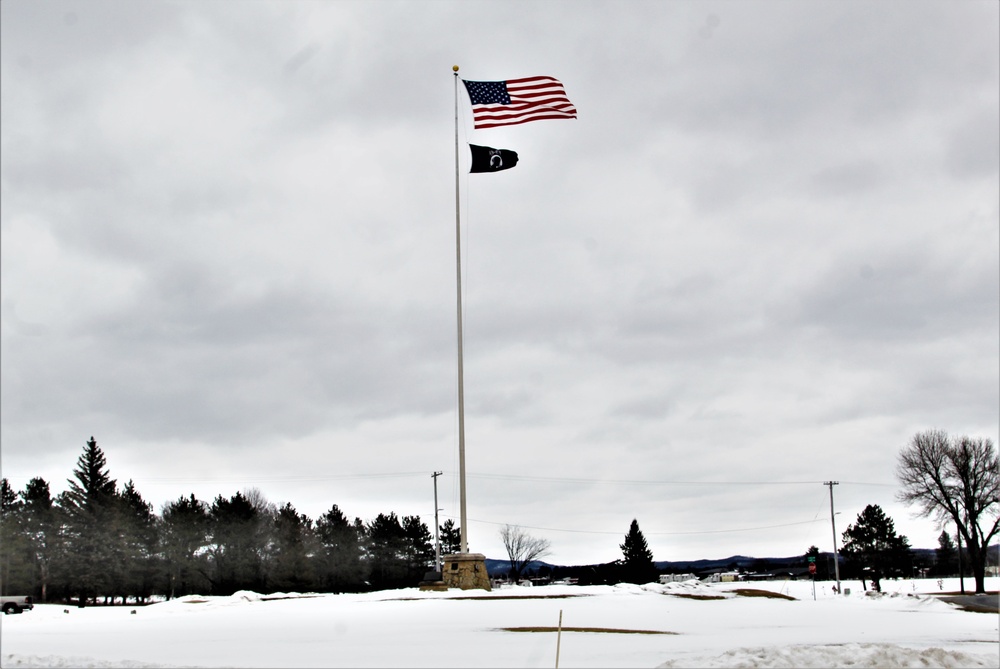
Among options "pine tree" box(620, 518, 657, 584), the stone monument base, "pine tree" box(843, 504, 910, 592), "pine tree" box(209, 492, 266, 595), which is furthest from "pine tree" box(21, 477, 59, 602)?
"pine tree" box(843, 504, 910, 592)

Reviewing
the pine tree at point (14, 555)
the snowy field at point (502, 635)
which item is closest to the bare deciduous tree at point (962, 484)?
the snowy field at point (502, 635)

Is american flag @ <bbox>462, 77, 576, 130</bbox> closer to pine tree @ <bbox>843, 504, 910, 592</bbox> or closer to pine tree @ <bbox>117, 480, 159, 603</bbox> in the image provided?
pine tree @ <bbox>117, 480, 159, 603</bbox>

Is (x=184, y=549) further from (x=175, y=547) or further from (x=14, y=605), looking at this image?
(x=14, y=605)

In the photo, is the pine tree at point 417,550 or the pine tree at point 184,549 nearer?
the pine tree at point 184,549

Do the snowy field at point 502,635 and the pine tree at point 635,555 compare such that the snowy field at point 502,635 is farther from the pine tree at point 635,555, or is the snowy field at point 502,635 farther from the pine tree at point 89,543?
the pine tree at point 635,555

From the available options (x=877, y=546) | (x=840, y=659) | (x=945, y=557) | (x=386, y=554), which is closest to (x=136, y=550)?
(x=386, y=554)

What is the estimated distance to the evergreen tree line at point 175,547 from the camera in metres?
71.4

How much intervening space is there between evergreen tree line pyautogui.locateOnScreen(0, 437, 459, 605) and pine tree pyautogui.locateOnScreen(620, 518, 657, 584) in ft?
96.5

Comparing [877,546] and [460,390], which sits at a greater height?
[460,390]

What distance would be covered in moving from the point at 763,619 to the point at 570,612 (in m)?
5.59

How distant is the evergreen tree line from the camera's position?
7138cm

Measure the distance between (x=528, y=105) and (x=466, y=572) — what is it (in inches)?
702

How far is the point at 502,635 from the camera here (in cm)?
1948

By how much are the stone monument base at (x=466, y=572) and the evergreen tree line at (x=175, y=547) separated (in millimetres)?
45423
